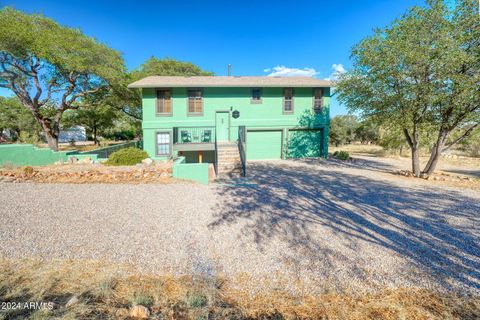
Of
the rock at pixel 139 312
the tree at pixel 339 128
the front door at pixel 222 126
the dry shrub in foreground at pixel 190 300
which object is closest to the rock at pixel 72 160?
the front door at pixel 222 126

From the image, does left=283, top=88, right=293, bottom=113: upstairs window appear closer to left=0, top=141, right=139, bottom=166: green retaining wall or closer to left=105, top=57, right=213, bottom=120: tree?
left=105, top=57, right=213, bottom=120: tree

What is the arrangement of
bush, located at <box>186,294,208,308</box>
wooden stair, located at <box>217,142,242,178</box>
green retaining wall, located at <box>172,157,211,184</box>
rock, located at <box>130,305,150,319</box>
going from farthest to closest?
wooden stair, located at <box>217,142,242,178</box>
green retaining wall, located at <box>172,157,211,184</box>
bush, located at <box>186,294,208,308</box>
rock, located at <box>130,305,150,319</box>

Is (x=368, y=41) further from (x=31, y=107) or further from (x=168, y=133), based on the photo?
(x=31, y=107)

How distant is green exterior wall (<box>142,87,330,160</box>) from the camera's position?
12.3 meters

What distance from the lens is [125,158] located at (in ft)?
31.6

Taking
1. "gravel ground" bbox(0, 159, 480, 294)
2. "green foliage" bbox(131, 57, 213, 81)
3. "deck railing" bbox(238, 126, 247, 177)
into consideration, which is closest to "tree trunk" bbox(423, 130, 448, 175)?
"gravel ground" bbox(0, 159, 480, 294)

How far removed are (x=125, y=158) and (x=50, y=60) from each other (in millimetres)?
7776

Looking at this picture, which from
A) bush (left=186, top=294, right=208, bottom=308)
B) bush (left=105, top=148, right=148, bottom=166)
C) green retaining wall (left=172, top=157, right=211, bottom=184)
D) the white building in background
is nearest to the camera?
bush (left=186, top=294, right=208, bottom=308)

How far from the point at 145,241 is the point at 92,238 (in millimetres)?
974

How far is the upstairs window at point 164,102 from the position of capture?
12.3 meters

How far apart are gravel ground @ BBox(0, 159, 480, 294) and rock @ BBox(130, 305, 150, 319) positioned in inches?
30.2

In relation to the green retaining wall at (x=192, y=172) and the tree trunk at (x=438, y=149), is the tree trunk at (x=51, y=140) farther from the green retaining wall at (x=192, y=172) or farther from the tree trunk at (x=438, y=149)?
the tree trunk at (x=438, y=149)

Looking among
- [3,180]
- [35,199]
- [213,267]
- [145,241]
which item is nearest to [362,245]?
[213,267]

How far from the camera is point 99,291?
2355 millimetres
